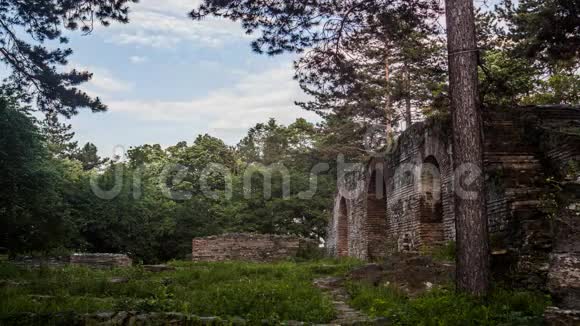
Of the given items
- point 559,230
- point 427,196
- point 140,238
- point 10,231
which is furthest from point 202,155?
point 559,230

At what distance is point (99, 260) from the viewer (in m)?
15.7

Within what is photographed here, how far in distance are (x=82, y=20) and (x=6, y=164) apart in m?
8.89

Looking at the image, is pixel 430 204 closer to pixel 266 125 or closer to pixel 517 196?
pixel 517 196

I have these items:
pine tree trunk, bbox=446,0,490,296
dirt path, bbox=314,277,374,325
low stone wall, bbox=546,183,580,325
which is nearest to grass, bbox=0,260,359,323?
dirt path, bbox=314,277,374,325

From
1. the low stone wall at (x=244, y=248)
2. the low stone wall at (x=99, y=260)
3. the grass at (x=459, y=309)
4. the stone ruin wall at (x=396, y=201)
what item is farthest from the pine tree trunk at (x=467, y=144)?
the low stone wall at (x=244, y=248)

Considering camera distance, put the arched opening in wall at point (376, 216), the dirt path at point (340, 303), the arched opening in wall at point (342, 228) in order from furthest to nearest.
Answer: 1. the arched opening in wall at point (342, 228)
2. the arched opening in wall at point (376, 216)
3. the dirt path at point (340, 303)

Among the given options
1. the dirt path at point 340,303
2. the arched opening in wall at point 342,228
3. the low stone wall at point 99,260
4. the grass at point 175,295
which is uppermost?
the arched opening in wall at point 342,228

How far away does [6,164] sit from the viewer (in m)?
16.5

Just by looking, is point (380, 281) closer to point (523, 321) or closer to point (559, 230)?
point (559, 230)

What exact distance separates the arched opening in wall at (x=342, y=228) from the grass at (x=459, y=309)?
613 inches

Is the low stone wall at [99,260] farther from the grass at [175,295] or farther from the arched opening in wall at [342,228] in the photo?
the arched opening in wall at [342,228]

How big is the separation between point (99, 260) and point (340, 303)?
9526 mm

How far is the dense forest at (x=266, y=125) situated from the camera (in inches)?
375

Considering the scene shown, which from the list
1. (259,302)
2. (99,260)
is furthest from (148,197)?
(259,302)
